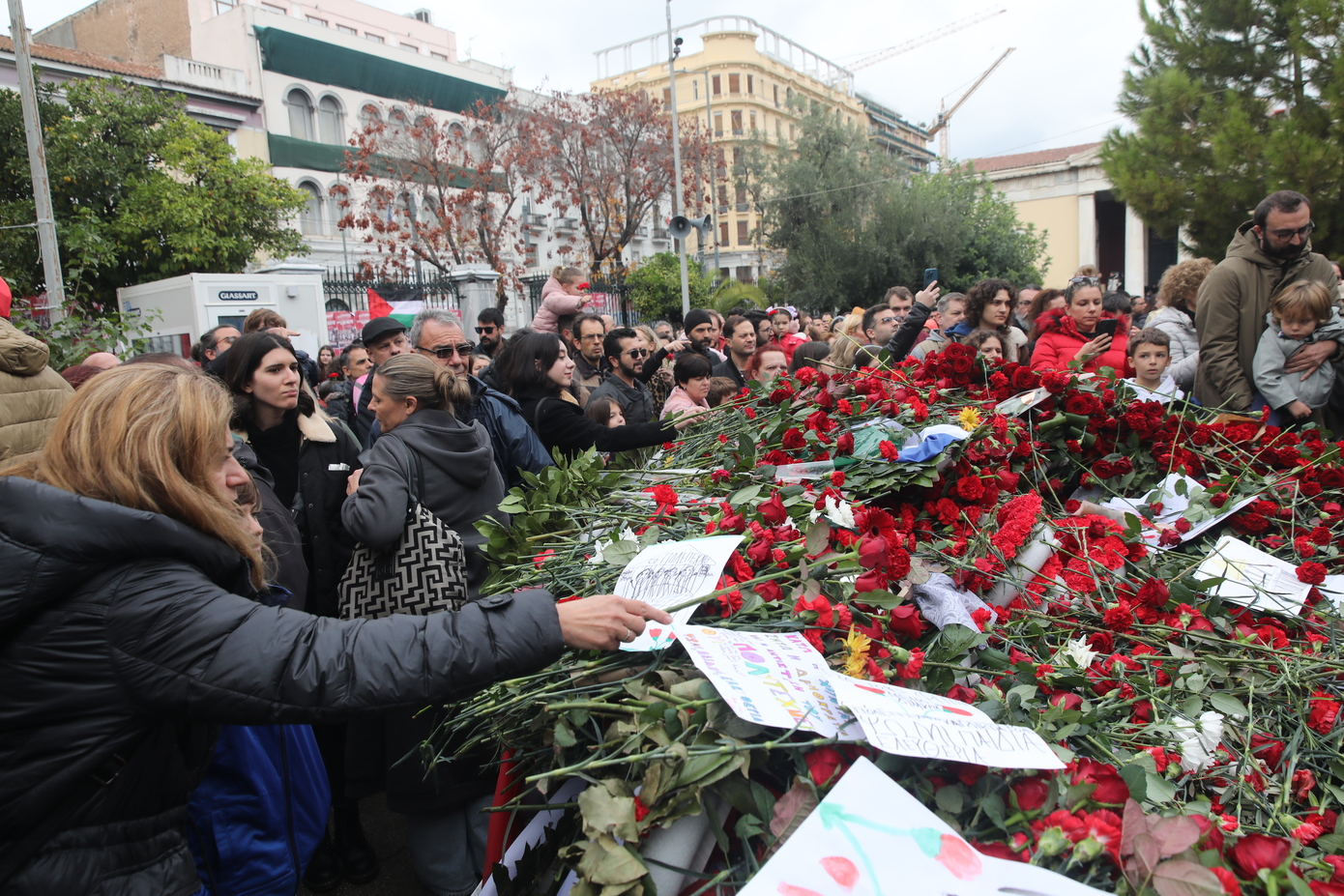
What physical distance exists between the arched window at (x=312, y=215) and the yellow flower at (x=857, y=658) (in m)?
30.7

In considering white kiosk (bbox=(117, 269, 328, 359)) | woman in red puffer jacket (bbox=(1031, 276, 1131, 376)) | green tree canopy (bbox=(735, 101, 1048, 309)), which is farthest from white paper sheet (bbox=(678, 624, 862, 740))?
green tree canopy (bbox=(735, 101, 1048, 309))

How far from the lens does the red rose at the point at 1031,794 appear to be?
1.14 metres

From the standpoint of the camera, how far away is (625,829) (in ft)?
3.69

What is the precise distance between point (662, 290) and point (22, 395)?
19.4m

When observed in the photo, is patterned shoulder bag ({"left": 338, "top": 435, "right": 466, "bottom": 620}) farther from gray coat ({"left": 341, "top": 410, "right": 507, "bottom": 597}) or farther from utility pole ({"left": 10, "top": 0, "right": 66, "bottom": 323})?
utility pole ({"left": 10, "top": 0, "right": 66, "bottom": 323})

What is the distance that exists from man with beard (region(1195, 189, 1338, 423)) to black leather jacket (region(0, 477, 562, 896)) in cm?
377

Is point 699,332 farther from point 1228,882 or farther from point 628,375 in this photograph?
point 1228,882

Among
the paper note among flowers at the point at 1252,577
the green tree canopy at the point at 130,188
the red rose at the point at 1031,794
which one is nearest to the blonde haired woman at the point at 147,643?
the red rose at the point at 1031,794

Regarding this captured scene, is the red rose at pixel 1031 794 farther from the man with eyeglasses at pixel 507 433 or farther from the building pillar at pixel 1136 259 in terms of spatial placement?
the building pillar at pixel 1136 259

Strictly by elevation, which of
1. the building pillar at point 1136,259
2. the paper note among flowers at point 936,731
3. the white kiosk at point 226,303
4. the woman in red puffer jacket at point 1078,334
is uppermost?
the building pillar at point 1136,259

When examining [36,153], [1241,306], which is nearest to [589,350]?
[1241,306]

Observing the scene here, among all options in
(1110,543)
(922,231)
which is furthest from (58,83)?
(1110,543)

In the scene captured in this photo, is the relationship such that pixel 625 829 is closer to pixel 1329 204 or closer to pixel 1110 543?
pixel 1110 543

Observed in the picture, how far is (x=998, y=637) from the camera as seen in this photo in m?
1.61
